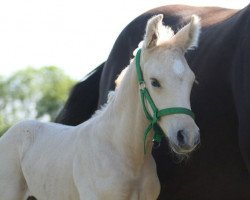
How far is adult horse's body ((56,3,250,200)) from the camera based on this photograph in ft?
14.3

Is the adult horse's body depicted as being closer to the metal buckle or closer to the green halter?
the green halter

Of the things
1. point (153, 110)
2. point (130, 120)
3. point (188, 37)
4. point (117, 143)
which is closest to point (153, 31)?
point (188, 37)

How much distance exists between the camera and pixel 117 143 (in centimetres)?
418

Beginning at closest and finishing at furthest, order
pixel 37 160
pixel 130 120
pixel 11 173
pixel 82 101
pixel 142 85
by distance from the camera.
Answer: pixel 142 85
pixel 130 120
pixel 37 160
pixel 11 173
pixel 82 101

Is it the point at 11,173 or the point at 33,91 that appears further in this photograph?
the point at 33,91

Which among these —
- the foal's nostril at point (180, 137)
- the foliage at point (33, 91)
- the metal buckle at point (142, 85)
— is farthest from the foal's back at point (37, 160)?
the foliage at point (33, 91)

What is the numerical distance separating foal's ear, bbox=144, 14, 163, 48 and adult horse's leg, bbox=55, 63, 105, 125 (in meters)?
2.71

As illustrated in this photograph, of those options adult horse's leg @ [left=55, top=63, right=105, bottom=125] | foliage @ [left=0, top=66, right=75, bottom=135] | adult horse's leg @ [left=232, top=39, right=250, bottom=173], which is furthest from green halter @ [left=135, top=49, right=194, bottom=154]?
foliage @ [left=0, top=66, right=75, bottom=135]

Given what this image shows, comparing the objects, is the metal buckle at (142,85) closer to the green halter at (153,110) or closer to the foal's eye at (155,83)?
the green halter at (153,110)

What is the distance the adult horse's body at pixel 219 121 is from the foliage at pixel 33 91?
1491 inches

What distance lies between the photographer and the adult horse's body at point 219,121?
14.3 feet

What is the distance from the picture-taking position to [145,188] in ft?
13.5

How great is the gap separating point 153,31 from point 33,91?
45.1 m

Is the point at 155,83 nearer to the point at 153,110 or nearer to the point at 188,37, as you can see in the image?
the point at 153,110
